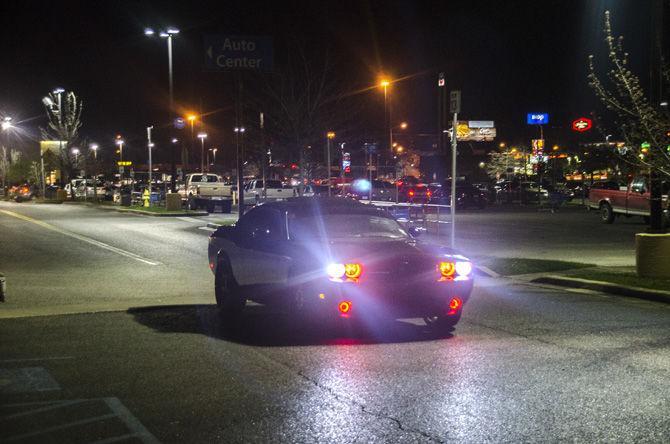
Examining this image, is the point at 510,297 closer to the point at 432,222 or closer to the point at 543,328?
the point at 543,328

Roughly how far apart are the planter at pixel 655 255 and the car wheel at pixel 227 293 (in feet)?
24.0

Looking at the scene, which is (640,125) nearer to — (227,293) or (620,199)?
(227,293)

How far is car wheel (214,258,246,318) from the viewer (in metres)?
10.2

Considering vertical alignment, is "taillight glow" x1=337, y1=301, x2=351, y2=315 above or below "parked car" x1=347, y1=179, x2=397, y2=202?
below

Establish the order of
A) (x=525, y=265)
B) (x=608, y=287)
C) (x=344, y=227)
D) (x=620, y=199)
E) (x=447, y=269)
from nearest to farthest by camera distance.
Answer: (x=447, y=269) < (x=344, y=227) < (x=608, y=287) < (x=525, y=265) < (x=620, y=199)

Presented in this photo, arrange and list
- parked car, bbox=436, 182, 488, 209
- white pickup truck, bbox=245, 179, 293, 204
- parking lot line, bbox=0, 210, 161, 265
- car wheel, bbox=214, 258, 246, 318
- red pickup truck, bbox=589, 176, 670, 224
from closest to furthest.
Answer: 1. car wheel, bbox=214, 258, 246, 318
2. parking lot line, bbox=0, 210, 161, 265
3. red pickup truck, bbox=589, 176, 670, 224
4. white pickup truck, bbox=245, 179, 293, 204
5. parked car, bbox=436, 182, 488, 209

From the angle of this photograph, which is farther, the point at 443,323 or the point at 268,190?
the point at 268,190

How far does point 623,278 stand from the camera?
524 inches

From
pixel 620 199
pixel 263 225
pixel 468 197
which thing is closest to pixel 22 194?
pixel 468 197

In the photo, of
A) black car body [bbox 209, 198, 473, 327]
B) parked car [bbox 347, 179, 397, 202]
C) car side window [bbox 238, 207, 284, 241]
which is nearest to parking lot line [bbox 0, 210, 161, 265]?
car side window [bbox 238, 207, 284, 241]

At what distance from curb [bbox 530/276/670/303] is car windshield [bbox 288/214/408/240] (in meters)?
4.54

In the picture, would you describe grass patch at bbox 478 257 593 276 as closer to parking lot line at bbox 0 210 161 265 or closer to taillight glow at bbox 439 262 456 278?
taillight glow at bbox 439 262 456 278

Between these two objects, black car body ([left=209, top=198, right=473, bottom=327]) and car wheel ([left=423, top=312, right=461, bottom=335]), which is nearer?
black car body ([left=209, top=198, right=473, bottom=327])

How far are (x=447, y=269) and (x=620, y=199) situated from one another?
2408cm
